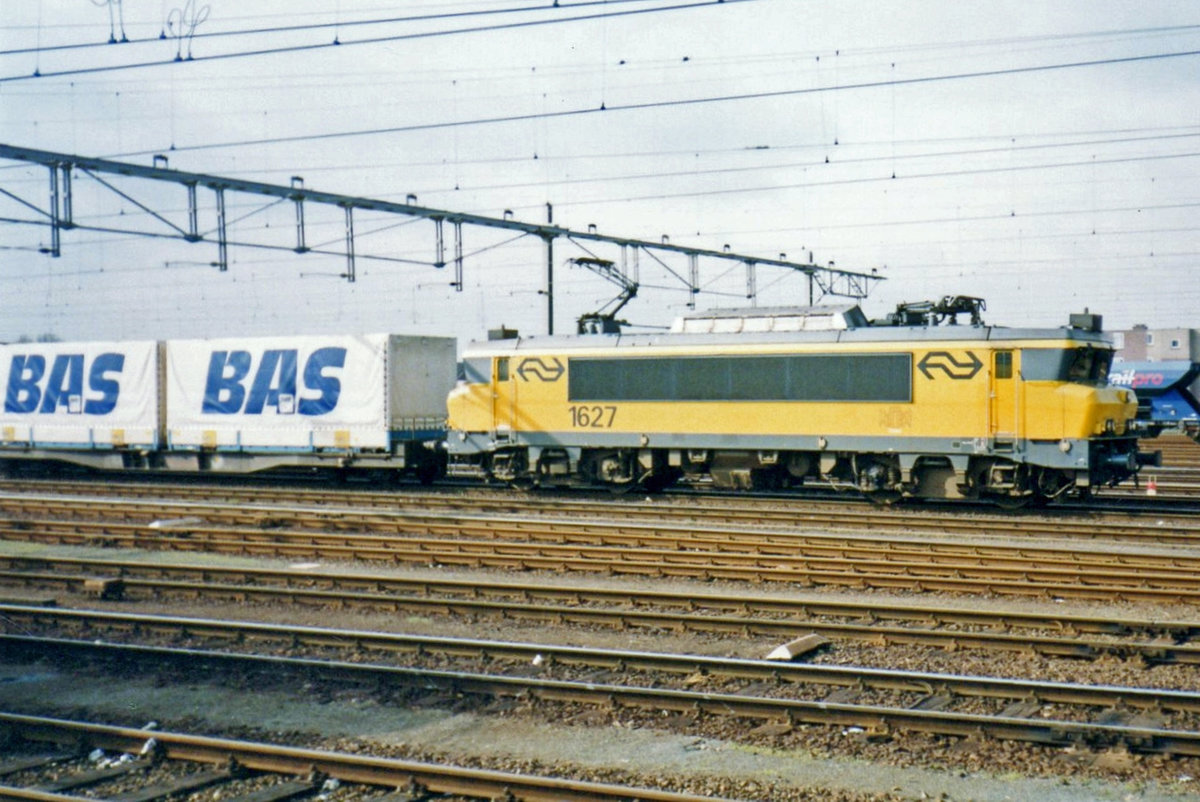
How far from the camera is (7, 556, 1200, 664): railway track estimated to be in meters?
10.4

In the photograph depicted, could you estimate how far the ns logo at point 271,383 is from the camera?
25688 mm

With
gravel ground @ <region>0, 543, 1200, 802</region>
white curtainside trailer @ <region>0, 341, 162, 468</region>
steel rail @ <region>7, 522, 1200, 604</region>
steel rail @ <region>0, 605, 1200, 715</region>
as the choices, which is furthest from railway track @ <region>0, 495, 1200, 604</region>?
white curtainside trailer @ <region>0, 341, 162, 468</region>

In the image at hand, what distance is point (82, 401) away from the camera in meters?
28.9

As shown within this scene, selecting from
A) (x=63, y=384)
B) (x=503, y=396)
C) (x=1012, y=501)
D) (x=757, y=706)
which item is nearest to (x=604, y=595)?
(x=757, y=706)

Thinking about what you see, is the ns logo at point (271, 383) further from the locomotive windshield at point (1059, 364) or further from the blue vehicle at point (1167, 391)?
the blue vehicle at point (1167, 391)

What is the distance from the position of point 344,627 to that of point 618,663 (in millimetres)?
3526

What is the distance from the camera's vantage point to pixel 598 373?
73.6 feet

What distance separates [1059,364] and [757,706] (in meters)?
12.2

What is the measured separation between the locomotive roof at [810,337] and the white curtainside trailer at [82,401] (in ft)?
32.1

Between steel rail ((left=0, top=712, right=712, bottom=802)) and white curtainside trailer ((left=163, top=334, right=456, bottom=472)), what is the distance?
54.5 feet

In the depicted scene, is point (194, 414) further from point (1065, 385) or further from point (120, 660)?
point (1065, 385)

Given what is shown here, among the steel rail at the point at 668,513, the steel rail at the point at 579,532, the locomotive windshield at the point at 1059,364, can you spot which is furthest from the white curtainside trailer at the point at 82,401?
the locomotive windshield at the point at 1059,364

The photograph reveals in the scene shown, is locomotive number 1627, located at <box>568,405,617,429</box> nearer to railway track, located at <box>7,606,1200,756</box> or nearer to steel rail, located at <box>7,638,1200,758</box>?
railway track, located at <box>7,606,1200,756</box>

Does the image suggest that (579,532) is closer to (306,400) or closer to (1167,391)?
(306,400)
